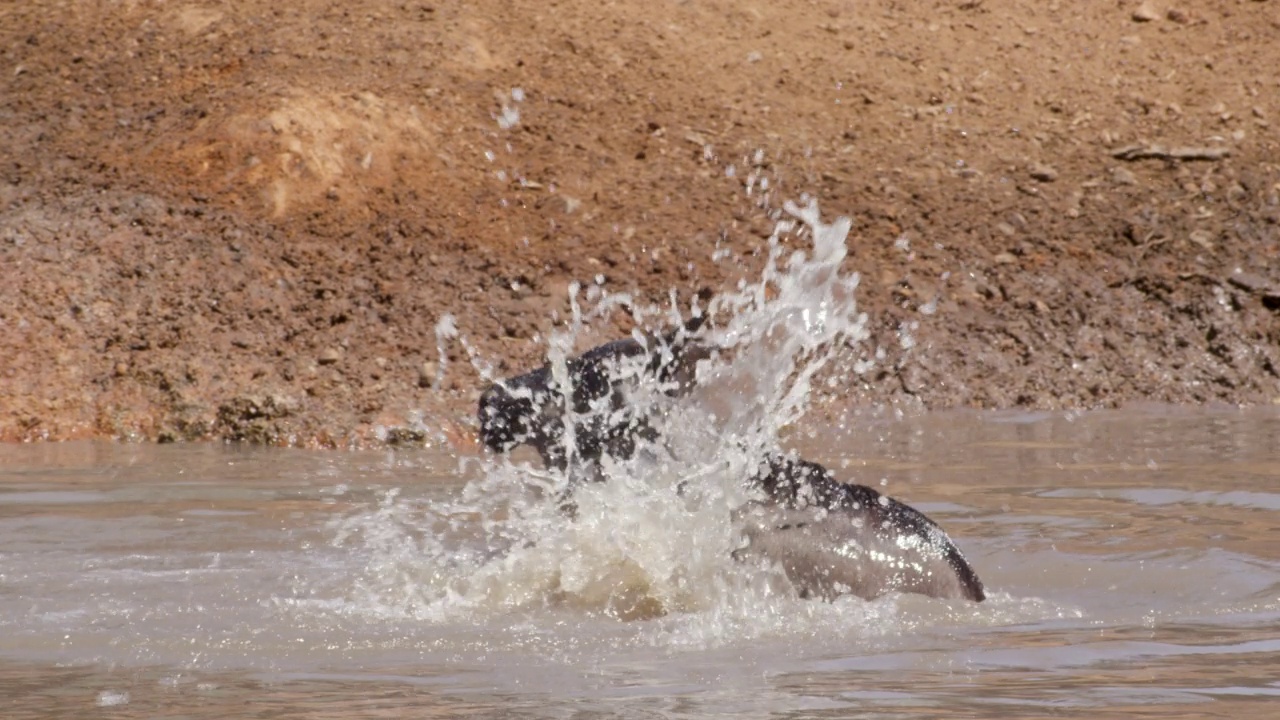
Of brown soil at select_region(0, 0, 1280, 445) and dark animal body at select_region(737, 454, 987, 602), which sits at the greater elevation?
dark animal body at select_region(737, 454, 987, 602)

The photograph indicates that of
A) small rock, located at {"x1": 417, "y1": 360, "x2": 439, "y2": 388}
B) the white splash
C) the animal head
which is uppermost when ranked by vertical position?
the animal head

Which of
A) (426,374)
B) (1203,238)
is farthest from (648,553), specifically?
(1203,238)

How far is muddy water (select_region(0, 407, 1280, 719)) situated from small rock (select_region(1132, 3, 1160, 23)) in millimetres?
9070

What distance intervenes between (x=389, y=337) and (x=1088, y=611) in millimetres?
6958

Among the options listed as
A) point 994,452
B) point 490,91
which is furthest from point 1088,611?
point 490,91

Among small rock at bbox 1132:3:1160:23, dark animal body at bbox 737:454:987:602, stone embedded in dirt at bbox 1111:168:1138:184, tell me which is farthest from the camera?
small rock at bbox 1132:3:1160:23

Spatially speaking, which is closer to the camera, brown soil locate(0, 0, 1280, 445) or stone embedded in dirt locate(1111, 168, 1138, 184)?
brown soil locate(0, 0, 1280, 445)

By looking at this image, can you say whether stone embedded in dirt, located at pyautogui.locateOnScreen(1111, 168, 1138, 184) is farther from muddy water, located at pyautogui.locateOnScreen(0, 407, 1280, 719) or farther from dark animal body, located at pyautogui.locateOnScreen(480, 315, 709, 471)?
dark animal body, located at pyautogui.locateOnScreen(480, 315, 709, 471)

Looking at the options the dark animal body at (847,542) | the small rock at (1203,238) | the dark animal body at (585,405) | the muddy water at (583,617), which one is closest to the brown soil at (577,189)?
the small rock at (1203,238)

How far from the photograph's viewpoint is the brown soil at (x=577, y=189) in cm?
1120

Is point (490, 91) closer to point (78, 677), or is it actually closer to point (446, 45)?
point (446, 45)

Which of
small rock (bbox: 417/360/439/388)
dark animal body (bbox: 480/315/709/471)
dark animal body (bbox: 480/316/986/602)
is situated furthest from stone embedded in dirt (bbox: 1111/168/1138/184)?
dark animal body (bbox: 480/315/709/471)

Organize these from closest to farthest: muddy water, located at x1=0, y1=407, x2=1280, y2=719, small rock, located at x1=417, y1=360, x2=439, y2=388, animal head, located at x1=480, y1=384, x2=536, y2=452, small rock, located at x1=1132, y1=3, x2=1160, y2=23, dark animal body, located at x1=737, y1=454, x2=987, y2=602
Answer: muddy water, located at x1=0, y1=407, x2=1280, y2=719 → dark animal body, located at x1=737, y1=454, x2=987, y2=602 → animal head, located at x1=480, y1=384, x2=536, y2=452 → small rock, located at x1=417, y1=360, x2=439, y2=388 → small rock, located at x1=1132, y1=3, x2=1160, y2=23

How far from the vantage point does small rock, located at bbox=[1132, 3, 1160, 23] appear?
16594mm
